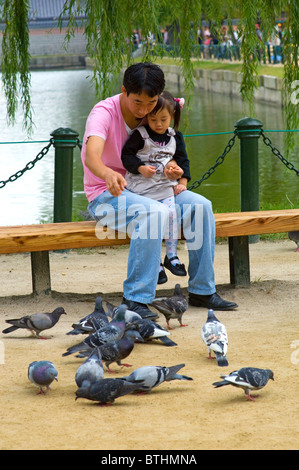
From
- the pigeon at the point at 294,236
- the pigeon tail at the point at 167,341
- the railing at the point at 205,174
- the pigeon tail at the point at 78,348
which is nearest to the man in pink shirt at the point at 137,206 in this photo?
the pigeon tail at the point at 167,341

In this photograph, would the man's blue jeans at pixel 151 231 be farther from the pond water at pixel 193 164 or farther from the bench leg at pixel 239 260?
the pond water at pixel 193 164

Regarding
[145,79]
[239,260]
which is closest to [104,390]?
[145,79]

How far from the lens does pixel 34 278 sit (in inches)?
209

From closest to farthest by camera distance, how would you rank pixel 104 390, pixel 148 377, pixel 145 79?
pixel 104 390
pixel 148 377
pixel 145 79

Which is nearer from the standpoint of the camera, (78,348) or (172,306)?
(78,348)

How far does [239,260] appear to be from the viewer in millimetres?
5555

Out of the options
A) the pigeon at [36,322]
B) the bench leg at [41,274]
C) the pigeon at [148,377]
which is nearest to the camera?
the pigeon at [148,377]

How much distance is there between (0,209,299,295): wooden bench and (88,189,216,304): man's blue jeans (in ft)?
0.42

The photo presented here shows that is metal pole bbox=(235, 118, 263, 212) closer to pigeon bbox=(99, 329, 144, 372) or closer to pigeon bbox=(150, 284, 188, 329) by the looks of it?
pigeon bbox=(150, 284, 188, 329)

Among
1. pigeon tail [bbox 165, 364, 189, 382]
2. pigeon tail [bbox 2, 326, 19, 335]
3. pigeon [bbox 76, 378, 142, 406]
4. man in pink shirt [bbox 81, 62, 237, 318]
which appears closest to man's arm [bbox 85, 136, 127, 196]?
man in pink shirt [bbox 81, 62, 237, 318]

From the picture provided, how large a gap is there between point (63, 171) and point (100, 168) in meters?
2.39

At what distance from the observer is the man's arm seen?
456 cm

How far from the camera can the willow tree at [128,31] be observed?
18.4 ft

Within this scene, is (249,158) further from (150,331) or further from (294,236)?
(150,331)
